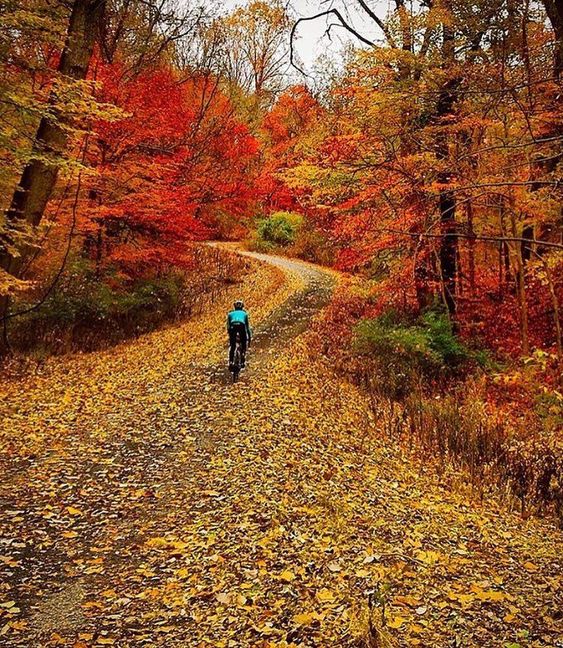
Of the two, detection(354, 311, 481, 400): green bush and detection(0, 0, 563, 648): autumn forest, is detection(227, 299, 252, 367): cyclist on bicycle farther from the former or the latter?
detection(354, 311, 481, 400): green bush

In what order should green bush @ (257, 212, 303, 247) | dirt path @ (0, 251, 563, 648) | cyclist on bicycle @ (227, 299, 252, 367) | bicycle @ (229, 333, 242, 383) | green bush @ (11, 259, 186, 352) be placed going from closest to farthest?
dirt path @ (0, 251, 563, 648) → cyclist on bicycle @ (227, 299, 252, 367) → bicycle @ (229, 333, 242, 383) → green bush @ (11, 259, 186, 352) → green bush @ (257, 212, 303, 247)

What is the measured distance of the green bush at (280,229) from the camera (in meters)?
35.2

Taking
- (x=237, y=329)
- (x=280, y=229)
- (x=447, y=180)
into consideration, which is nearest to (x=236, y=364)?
(x=237, y=329)

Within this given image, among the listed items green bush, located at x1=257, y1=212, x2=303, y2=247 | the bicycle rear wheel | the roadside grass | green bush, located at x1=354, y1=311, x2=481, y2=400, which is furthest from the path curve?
green bush, located at x1=257, y1=212, x2=303, y2=247

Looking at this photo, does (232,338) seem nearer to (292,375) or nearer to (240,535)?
(292,375)

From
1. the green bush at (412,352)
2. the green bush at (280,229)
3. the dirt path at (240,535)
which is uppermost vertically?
the green bush at (280,229)

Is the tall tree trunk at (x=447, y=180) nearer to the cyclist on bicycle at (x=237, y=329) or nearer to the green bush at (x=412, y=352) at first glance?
the green bush at (x=412, y=352)

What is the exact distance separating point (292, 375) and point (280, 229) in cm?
2436

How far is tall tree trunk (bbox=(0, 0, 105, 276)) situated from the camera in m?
9.45

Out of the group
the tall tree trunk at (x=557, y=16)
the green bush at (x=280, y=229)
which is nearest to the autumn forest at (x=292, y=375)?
the tall tree trunk at (x=557, y=16)

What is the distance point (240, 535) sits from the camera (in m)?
5.79

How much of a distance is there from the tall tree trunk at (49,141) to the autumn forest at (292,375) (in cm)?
5

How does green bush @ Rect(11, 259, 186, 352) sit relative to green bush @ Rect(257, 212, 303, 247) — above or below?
below

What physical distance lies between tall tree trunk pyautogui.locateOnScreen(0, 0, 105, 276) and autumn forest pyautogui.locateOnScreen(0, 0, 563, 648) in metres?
0.05
